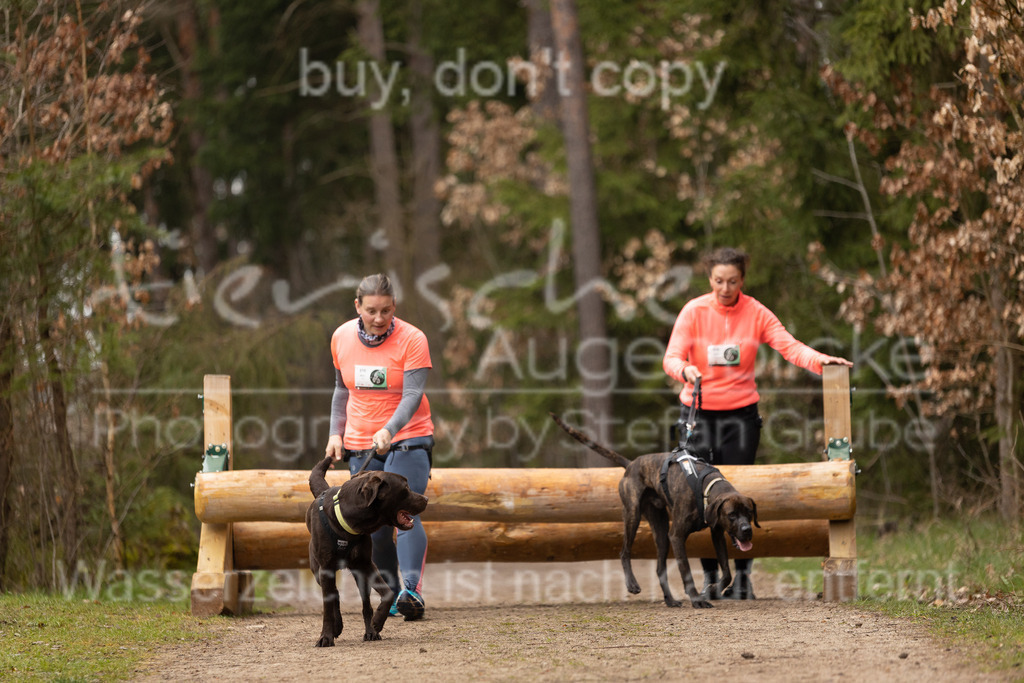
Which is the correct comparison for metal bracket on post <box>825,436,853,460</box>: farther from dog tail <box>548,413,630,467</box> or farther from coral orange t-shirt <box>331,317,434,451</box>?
coral orange t-shirt <box>331,317,434,451</box>

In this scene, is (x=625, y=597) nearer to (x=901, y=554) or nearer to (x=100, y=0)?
(x=901, y=554)

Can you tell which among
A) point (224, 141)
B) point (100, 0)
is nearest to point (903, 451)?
point (100, 0)

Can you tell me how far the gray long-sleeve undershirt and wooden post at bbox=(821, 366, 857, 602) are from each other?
2784 millimetres

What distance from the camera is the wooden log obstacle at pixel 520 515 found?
7324mm

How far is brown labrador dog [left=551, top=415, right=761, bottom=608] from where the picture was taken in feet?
21.0

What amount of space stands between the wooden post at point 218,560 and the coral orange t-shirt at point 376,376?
5.06 feet

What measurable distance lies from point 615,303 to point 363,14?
29.2 feet

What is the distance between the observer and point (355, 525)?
5.76m

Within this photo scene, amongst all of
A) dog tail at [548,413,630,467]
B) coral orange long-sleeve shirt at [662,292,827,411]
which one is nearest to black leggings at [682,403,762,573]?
coral orange long-sleeve shirt at [662,292,827,411]

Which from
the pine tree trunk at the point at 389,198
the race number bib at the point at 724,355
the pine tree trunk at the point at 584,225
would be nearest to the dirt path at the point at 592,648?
the race number bib at the point at 724,355

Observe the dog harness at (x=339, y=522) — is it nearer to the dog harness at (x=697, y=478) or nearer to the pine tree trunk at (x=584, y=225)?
the dog harness at (x=697, y=478)

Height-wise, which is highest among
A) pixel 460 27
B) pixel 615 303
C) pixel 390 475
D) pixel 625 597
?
pixel 460 27

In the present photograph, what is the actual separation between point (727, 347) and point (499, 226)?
55.3ft

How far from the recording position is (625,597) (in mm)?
9445
